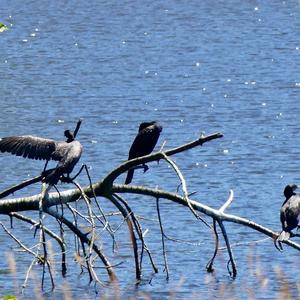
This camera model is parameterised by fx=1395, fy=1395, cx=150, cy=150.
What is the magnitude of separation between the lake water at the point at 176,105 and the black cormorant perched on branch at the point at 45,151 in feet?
5.02

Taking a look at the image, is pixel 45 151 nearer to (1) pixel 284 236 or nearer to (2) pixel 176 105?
(1) pixel 284 236

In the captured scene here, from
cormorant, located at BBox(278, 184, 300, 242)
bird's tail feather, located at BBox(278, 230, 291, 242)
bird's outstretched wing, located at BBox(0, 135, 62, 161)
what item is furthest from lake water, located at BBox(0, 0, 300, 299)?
bird's outstretched wing, located at BBox(0, 135, 62, 161)

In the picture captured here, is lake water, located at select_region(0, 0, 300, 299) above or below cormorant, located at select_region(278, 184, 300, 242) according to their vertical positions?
below

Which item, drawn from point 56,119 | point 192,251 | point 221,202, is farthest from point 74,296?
point 56,119

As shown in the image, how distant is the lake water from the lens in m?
17.2

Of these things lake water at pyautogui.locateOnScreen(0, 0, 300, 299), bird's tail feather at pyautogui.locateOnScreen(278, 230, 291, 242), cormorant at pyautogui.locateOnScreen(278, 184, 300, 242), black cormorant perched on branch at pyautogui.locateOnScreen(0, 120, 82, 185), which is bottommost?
lake water at pyautogui.locateOnScreen(0, 0, 300, 299)

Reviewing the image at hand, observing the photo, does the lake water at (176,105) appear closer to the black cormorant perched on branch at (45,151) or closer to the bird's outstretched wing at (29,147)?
the black cormorant perched on branch at (45,151)

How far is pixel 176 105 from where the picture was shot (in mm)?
32250

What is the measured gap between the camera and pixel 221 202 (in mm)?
20797

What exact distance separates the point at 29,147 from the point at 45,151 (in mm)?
168

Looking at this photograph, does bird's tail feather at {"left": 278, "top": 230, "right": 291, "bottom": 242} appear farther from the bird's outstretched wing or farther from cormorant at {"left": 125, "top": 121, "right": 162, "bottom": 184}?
the bird's outstretched wing

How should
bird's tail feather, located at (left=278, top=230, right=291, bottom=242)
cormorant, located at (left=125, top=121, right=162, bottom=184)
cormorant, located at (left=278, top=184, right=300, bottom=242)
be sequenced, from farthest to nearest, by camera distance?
cormorant, located at (left=125, top=121, right=162, bottom=184) → cormorant, located at (left=278, top=184, right=300, bottom=242) → bird's tail feather, located at (left=278, top=230, right=291, bottom=242)

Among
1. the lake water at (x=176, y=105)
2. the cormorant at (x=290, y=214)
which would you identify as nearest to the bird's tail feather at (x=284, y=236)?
the cormorant at (x=290, y=214)

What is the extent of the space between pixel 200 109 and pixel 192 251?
45.4 ft
